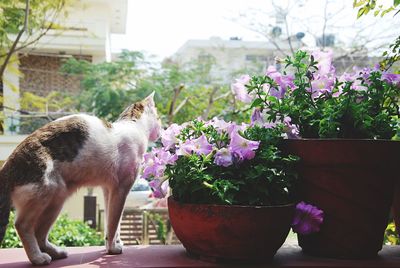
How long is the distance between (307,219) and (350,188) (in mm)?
127

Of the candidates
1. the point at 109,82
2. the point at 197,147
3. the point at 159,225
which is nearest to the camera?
the point at 197,147

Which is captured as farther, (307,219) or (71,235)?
(71,235)

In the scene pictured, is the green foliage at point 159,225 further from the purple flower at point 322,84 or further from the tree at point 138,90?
the purple flower at point 322,84

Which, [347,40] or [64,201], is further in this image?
[347,40]

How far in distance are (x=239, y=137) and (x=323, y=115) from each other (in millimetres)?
232

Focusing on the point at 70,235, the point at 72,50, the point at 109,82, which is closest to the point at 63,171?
the point at 70,235

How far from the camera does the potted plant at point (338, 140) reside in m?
1.00

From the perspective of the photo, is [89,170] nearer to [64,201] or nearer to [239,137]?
[64,201]

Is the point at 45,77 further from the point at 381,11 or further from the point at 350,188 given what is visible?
the point at 350,188

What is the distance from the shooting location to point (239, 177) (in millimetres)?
979

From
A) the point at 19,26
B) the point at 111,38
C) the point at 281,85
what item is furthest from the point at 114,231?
the point at 111,38

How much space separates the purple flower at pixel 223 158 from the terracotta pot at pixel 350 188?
0.62 feet

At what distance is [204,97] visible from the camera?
477cm

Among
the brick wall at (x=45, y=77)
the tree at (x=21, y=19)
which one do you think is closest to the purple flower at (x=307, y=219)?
the tree at (x=21, y=19)
